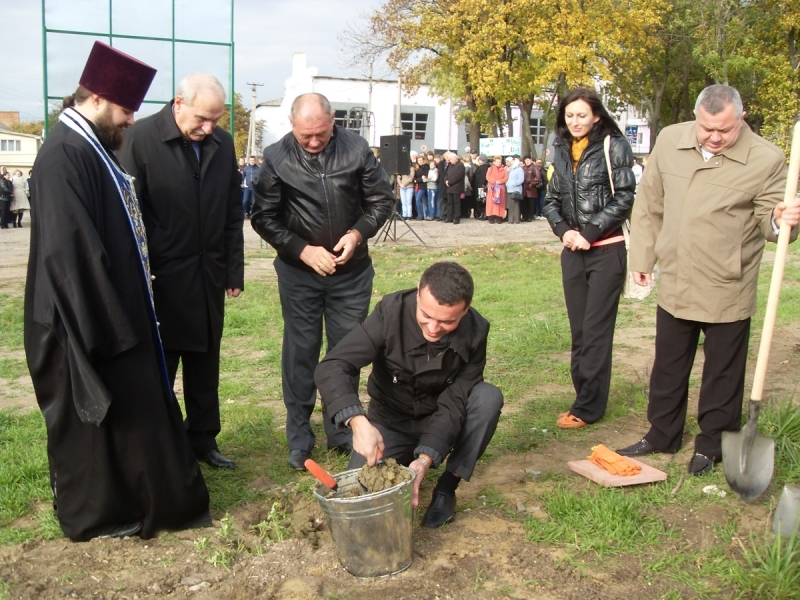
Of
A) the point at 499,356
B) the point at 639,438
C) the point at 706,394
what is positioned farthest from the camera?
the point at 499,356

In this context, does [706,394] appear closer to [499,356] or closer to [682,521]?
[682,521]

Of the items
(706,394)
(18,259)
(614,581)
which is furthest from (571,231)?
(18,259)

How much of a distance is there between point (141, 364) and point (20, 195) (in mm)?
20444

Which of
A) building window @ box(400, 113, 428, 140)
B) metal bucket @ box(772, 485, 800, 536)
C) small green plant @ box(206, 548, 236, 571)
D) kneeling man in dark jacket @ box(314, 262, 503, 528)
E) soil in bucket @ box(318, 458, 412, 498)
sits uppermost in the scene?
building window @ box(400, 113, 428, 140)

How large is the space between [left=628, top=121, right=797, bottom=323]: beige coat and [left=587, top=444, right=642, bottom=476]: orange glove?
816 millimetres

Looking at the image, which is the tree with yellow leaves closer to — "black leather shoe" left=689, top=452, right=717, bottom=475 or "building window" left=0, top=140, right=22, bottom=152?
"black leather shoe" left=689, top=452, right=717, bottom=475

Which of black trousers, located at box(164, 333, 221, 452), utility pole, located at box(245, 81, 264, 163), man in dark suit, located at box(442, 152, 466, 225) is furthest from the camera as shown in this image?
utility pole, located at box(245, 81, 264, 163)

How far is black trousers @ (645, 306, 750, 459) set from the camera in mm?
4344

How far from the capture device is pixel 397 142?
1758 centimetres

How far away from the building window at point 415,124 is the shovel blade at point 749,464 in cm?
4759

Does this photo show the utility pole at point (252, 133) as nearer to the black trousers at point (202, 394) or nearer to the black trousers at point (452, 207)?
the black trousers at point (452, 207)

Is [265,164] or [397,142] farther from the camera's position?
[397,142]

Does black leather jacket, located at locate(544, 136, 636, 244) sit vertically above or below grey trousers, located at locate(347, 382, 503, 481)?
above

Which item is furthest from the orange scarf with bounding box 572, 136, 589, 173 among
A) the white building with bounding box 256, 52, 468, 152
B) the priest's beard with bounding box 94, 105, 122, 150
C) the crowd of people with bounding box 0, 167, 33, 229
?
the white building with bounding box 256, 52, 468, 152
